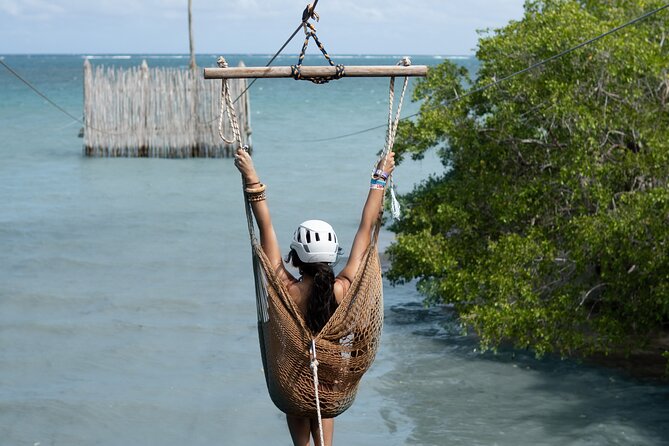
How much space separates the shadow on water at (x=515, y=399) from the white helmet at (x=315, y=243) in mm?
4289

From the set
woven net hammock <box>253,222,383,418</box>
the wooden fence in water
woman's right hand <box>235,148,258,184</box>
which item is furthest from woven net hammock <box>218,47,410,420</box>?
the wooden fence in water

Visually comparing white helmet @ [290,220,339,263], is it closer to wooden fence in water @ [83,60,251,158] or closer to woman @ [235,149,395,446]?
woman @ [235,149,395,446]

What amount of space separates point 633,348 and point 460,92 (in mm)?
2812

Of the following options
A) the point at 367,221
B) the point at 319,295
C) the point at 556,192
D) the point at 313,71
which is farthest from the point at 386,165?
the point at 556,192

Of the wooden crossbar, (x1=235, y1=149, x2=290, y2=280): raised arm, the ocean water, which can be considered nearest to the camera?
(x1=235, y1=149, x2=290, y2=280): raised arm

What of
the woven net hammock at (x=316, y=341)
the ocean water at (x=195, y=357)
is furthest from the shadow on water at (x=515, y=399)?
the woven net hammock at (x=316, y=341)

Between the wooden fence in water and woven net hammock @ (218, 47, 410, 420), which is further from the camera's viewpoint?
the wooden fence in water

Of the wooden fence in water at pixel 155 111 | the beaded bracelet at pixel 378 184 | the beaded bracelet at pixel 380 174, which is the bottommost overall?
the wooden fence in water at pixel 155 111

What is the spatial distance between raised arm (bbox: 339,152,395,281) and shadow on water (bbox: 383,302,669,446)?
409cm

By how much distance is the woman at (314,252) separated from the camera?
402 centimetres

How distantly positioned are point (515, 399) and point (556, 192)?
1.77 meters

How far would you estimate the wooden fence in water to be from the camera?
21.2m

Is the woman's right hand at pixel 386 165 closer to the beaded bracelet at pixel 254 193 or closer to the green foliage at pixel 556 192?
the beaded bracelet at pixel 254 193

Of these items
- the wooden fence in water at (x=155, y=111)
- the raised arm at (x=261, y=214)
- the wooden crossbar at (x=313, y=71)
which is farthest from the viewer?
the wooden fence in water at (x=155, y=111)
